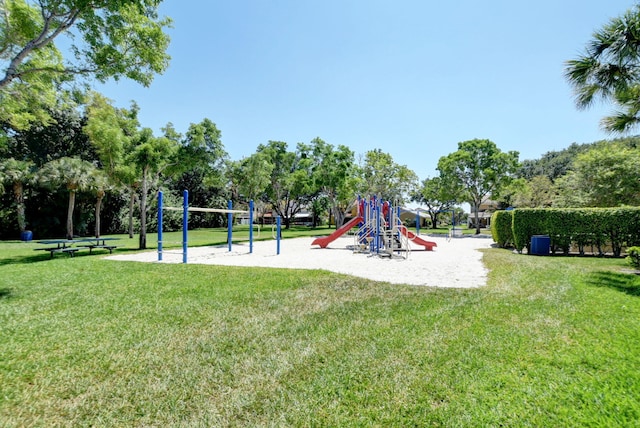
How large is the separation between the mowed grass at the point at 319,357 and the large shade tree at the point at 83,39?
18.0 feet

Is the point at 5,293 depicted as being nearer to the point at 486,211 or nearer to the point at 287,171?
the point at 287,171

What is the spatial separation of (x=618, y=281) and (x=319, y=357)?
319 inches

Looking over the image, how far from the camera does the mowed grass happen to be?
252 centimetres

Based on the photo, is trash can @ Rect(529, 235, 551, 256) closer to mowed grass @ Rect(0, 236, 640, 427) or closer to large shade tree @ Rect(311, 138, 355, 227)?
mowed grass @ Rect(0, 236, 640, 427)

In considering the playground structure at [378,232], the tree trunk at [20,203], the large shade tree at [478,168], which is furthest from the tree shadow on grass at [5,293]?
the large shade tree at [478,168]

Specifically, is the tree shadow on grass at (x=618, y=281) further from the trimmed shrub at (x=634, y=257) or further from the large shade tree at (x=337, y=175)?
the large shade tree at (x=337, y=175)

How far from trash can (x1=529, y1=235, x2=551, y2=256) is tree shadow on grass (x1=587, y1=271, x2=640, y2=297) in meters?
4.94

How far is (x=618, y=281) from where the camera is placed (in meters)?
7.45

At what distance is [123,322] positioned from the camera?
463cm

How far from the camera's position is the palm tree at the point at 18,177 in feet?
71.0

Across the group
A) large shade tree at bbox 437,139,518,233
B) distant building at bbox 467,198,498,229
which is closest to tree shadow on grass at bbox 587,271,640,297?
large shade tree at bbox 437,139,518,233

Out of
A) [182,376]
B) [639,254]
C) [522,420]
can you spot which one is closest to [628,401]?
[522,420]

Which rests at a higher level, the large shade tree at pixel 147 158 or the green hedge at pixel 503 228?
the large shade tree at pixel 147 158

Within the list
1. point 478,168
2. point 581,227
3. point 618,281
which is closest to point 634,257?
point 618,281
